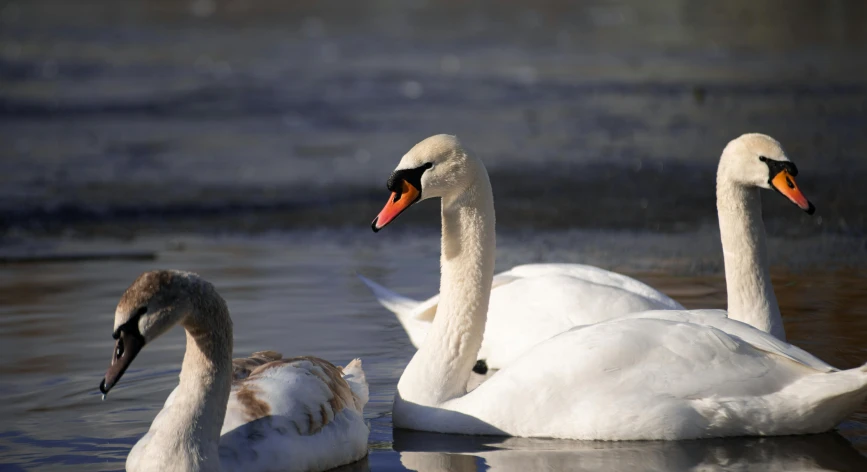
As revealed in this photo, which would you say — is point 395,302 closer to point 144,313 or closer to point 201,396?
point 201,396

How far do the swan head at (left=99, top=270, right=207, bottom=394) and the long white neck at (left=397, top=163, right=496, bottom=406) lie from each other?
1666mm

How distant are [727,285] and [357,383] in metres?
2.05

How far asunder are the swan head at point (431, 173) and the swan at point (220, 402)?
90 centimetres

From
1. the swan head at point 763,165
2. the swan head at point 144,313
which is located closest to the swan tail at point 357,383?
the swan head at point 144,313

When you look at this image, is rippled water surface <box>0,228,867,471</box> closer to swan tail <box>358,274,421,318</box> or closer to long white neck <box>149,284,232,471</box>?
swan tail <box>358,274,421,318</box>

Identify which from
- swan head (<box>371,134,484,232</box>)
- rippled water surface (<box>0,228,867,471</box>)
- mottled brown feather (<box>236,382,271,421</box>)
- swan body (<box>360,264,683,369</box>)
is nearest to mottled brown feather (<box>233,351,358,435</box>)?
mottled brown feather (<box>236,382,271,421</box>)

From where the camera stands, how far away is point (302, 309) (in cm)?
856

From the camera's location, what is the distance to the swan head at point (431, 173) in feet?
20.1

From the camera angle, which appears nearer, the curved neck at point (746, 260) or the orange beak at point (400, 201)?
the orange beak at point (400, 201)

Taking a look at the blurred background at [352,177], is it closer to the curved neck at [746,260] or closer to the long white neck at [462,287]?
the long white neck at [462,287]

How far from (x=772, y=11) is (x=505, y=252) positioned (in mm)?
32093

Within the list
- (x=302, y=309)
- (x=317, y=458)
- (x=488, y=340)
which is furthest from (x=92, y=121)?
(x=317, y=458)

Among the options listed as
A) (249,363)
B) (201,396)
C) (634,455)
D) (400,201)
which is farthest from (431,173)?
(201,396)

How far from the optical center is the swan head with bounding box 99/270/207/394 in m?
4.69
